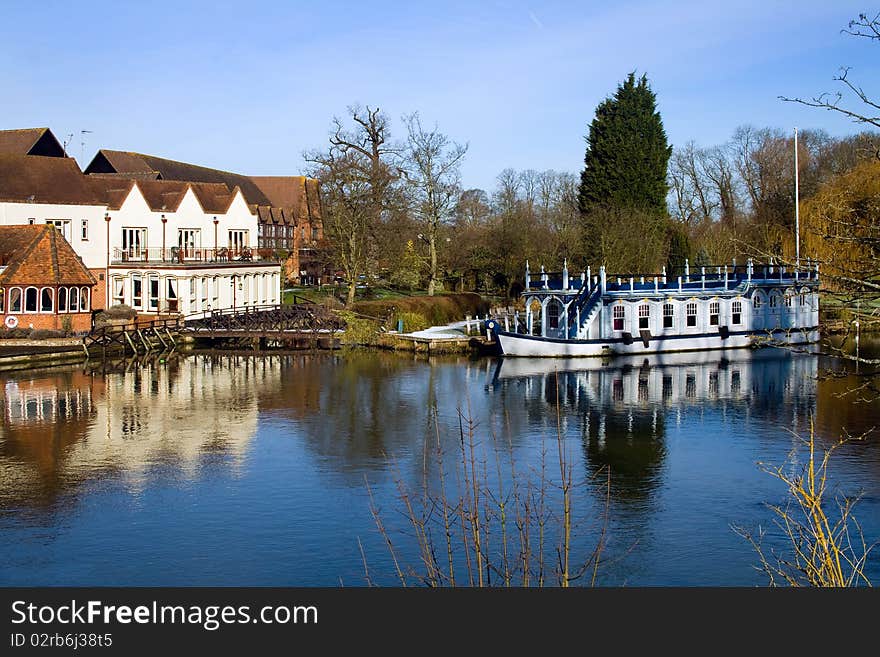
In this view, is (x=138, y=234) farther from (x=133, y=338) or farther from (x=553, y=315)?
(x=553, y=315)

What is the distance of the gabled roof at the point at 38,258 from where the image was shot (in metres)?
37.4

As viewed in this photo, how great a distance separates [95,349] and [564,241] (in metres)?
25.5

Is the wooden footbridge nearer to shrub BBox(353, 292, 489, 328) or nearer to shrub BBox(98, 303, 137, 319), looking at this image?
shrub BBox(98, 303, 137, 319)

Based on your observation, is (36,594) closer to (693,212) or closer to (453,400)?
(453,400)

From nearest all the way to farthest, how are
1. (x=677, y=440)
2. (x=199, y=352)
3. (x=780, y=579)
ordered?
(x=780, y=579)
(x=677, y=440)
(x=199, y=352)

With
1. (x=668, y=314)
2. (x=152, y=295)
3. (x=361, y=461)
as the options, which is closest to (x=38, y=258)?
(x=152, y=295)

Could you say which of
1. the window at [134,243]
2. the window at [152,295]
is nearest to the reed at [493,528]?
the window at [152,295]

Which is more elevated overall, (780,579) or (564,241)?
(564,241)

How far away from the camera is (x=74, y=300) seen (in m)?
38.6

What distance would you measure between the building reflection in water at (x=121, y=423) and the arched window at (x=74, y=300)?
17.9 feet

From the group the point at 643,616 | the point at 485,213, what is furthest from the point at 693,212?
the point at 643,616

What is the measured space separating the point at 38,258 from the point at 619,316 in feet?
72.2

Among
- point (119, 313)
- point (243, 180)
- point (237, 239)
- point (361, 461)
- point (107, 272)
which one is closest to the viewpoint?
point (361, 461)

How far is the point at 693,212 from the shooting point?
6938cm
